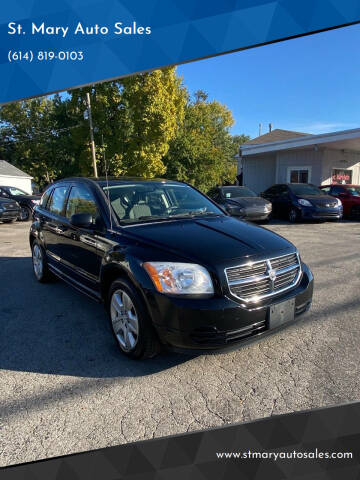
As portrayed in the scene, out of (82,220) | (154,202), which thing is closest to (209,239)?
(154,202)

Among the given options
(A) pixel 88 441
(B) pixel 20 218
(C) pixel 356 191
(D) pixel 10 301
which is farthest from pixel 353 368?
(B) pixel 20 218

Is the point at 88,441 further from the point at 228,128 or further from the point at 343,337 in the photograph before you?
the point at 228,128

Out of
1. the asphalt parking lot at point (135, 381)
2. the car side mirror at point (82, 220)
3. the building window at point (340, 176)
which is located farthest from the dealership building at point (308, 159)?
the car side mirror at point (82, 220)

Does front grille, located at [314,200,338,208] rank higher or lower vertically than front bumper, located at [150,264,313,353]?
higher

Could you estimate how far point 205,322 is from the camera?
248cm

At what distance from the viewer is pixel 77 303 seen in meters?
4.43

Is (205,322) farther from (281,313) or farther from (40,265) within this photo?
(40,265)

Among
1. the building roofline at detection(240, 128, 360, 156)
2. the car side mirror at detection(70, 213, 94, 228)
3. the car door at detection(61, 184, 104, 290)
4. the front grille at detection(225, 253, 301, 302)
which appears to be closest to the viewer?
the front grille at detection(225, 253, 301, 302)

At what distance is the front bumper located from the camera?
8.14 feet

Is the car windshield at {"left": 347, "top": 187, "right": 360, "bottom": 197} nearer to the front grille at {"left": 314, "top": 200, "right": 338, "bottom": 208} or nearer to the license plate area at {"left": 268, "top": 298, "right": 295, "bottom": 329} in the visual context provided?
the front grille at {"left": 314, "top": 200, "right": 338, "bottom": 208}

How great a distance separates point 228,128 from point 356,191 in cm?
3533

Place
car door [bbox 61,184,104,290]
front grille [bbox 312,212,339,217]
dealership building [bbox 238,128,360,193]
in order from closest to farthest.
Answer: car door [bbox 61,184,104,290]
front grille [bbox 312,212,339,217]
dealership building [bbox 238,128,360,193]

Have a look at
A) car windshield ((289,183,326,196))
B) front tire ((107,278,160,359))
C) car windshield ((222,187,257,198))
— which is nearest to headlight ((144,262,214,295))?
front tire ((107,278,160,359))

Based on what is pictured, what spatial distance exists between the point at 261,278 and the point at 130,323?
120 cm
